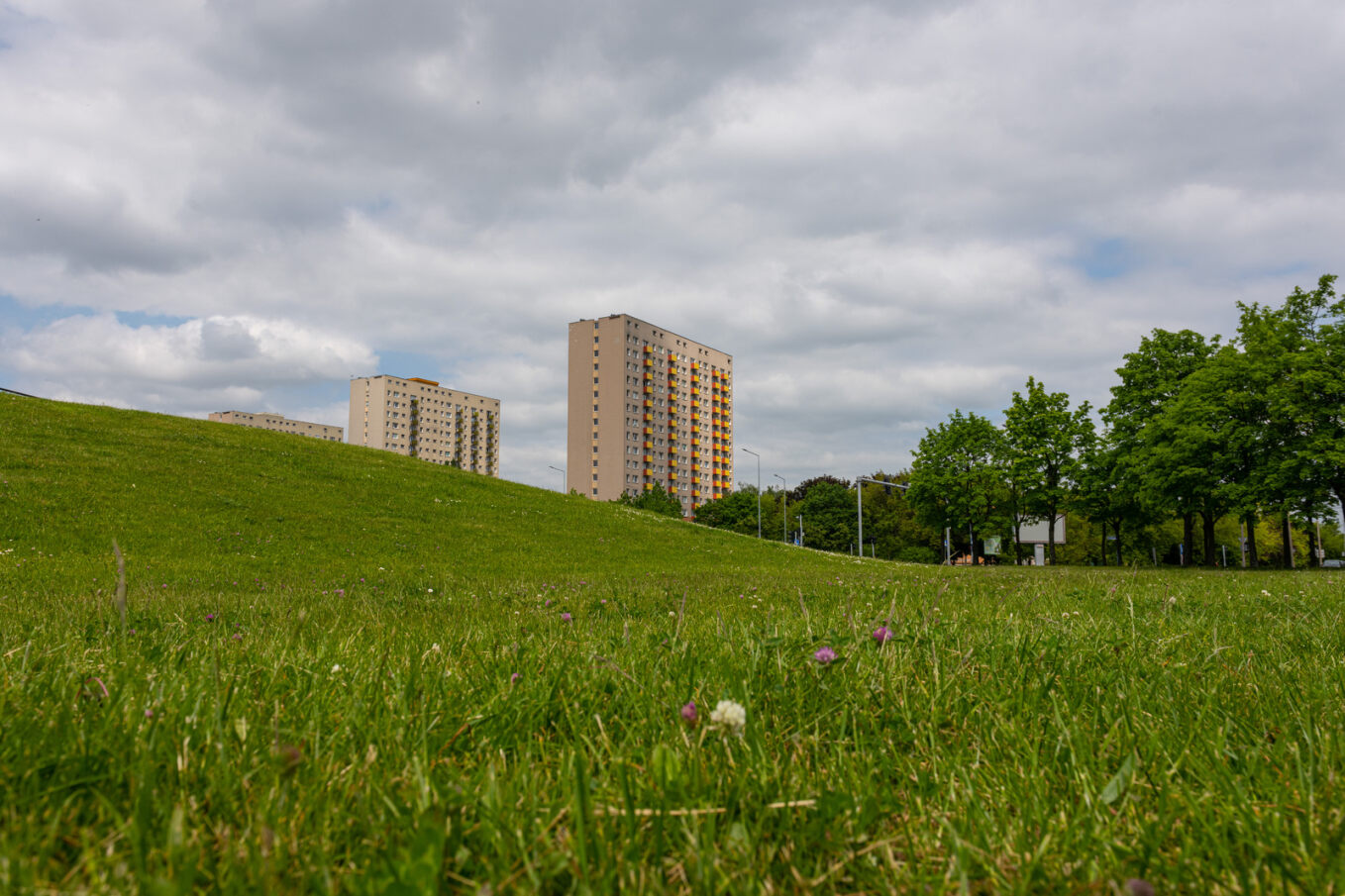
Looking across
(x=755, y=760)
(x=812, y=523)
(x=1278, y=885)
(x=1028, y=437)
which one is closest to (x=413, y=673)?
(x=755, y=760)

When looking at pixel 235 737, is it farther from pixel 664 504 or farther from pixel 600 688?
Result: pixel 664 504

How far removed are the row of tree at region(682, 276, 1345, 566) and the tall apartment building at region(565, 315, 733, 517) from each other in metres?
103

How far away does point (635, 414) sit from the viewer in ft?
520

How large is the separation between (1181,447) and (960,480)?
18728mm

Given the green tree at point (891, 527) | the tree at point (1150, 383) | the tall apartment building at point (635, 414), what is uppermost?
the tall apartment building at point (635, 414)

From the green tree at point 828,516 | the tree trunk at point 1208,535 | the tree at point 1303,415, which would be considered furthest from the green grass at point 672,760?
the green tree at point 828,516

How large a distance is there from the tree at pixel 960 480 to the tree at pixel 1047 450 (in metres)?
3.28

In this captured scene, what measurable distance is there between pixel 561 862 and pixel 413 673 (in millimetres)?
1584

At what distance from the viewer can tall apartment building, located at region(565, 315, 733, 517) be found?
15575 cm

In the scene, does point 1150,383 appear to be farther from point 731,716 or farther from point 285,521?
point 731,716

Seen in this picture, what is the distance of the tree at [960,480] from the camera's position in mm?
52531

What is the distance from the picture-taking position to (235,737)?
6.64ft

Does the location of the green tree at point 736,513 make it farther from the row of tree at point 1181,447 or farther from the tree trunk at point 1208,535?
the tree trunk at point 1208,535

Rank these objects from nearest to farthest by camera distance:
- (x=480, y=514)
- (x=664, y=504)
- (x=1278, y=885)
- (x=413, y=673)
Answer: (x=1278, y=885), (x=413, y=673), (x=480, y=514), (x=664, y=504)
